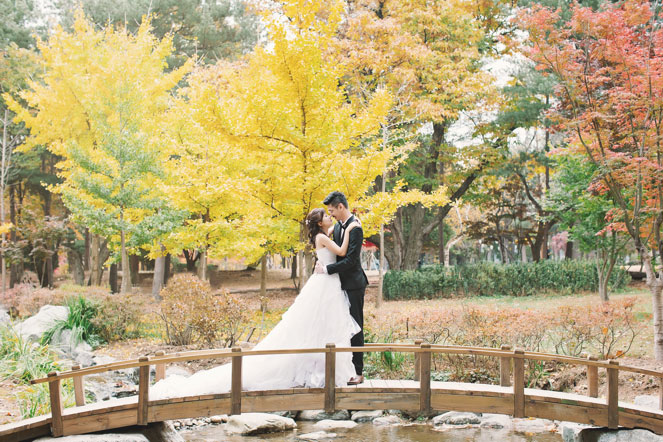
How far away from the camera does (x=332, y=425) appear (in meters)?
8.58

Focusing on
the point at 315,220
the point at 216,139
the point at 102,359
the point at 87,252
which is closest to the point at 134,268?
the point at 87,252

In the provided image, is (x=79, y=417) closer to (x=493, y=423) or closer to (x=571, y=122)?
(x=493, y=423)

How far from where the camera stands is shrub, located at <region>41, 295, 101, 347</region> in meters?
11.7

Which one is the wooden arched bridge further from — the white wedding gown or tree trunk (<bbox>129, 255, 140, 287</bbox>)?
tree trunk (<bbox>129, 255, 140, 287</bbox>)

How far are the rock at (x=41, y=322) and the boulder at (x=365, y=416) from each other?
6.72 metres

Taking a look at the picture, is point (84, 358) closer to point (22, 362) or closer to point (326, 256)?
point (22, 362)

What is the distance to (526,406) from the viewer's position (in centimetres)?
623

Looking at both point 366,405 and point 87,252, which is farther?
point 87,252

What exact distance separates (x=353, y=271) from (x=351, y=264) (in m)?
0.16

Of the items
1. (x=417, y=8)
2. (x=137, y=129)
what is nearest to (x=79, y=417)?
(x=137, y=129)

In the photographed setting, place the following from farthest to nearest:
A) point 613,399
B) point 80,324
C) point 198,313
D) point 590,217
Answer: point 590,217 → point 80,324 → point 198,313 → point 613,399

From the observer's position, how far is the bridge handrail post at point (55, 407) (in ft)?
18.6

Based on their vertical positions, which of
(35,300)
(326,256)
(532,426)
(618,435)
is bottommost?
(532,426)

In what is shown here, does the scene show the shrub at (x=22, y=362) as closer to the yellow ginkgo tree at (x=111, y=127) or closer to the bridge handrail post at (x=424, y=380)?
the bridge handrail post at (x=424, y=380)
